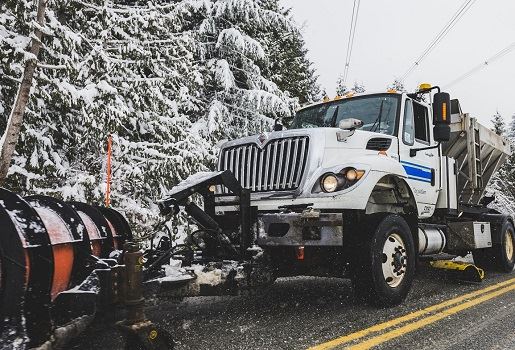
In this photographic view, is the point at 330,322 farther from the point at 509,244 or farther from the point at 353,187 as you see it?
the point at 509,244

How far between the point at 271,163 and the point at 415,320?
218 cm

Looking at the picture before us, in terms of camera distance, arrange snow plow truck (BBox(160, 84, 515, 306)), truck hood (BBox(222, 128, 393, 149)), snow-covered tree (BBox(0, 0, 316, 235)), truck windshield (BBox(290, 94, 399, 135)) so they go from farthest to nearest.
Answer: snow-covered tree (BBox(0, 0, 316, 235)) < truck windshield (BBox(290, 94, 399, 135)) < truck hood (BBox(222, 128, 393, 149)) < snow plow truck (BBox(160, 84, 515, 306))

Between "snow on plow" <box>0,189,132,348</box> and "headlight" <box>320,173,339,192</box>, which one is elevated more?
"headlight" <box>320,173,339,192</box>

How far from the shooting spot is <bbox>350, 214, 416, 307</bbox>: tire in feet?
14.8

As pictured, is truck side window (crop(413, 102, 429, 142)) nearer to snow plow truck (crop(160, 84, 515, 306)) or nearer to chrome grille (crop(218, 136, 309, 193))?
snow plow truck (crop(160, 84, 515, 306))

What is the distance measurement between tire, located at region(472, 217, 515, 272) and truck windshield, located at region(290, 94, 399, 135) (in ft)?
13.7

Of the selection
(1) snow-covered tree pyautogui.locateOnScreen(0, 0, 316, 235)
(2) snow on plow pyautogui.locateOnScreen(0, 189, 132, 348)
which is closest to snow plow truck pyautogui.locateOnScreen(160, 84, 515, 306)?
(2) snow on plow pyautogui.locateOnScreen(0, 189, 132, 348)

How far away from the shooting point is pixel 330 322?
4133mm

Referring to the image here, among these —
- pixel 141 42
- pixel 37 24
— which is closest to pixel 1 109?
pixel 37 24

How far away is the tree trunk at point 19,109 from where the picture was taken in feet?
23.1

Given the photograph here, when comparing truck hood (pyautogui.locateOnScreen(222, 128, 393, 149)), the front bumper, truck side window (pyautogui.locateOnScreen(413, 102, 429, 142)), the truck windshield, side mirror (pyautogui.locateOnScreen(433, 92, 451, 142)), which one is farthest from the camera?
truck side window (pyautogui.locateOnScreen(413, 102, 429, 142))

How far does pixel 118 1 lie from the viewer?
11922mm

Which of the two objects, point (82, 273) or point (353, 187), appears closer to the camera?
point (82, 273)

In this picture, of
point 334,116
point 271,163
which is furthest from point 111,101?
point 271,163
